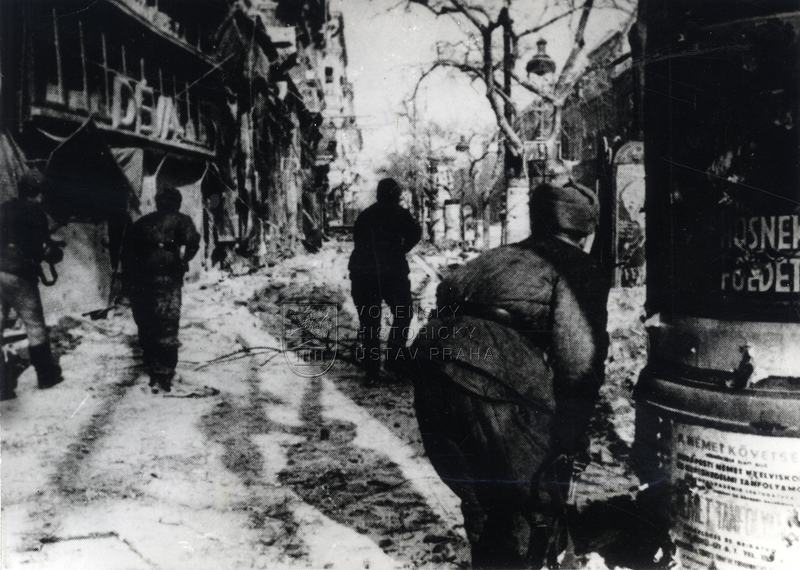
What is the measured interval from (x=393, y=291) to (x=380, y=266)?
18 cm

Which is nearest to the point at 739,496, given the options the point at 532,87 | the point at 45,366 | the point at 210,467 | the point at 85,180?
the point at 532,87

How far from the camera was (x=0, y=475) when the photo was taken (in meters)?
3.40

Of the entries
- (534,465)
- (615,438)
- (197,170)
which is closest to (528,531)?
(534,465)

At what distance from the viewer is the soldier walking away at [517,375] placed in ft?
7.95

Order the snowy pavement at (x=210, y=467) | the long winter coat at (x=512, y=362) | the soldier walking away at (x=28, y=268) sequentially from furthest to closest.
Result: the soldier walking away at (x=28, y=268) → the snowy pavement at (x=210, y=467) → the long winter coat at (x=512, y=362)

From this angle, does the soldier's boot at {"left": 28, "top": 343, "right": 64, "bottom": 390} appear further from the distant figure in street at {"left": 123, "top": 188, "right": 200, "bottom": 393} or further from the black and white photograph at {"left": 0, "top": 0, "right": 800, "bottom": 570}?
the distant figure in street at {"left": 123, "top": 188, "right": 200, "bottom": 393}

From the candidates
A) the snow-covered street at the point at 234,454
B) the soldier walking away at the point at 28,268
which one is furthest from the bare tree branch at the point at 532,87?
the soldier walking away at the point at 28,268

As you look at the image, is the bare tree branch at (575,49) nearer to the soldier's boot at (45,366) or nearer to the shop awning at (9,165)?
the shop awning at (9,165)

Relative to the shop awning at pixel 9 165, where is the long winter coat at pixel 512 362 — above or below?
below

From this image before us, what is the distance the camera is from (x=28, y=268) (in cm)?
340

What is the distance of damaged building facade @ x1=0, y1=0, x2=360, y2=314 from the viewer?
3.28 metres

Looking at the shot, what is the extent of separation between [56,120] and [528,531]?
3324 millimetres

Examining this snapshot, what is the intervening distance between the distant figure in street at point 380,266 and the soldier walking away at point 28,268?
71.7 inches

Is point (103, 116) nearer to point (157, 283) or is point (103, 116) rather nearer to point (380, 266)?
point (157, 283)
